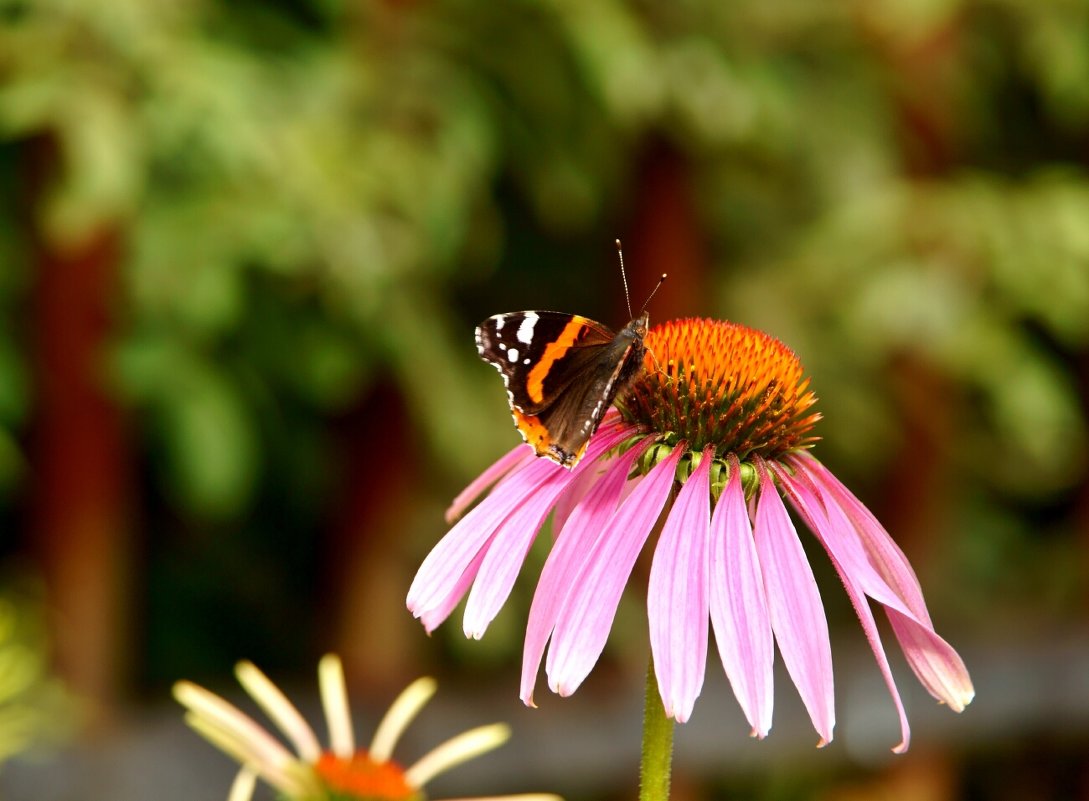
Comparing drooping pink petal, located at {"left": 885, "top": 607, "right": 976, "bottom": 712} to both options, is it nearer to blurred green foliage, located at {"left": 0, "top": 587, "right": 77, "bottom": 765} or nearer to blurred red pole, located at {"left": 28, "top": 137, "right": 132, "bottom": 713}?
blurred green foliage, located at {"left": 0, "top": 587, "right": 77, "bottom": 765}

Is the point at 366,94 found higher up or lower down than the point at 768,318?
higher up

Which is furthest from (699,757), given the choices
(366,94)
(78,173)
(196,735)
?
(78,173)

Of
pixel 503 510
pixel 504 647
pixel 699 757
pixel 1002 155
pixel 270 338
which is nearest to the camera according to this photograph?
pixel 503 510

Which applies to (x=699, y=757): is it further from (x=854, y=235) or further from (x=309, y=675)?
(x=854, y=235)

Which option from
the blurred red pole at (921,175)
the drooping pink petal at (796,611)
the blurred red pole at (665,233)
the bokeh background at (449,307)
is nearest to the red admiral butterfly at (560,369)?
the drooping pink petal at (796,611)

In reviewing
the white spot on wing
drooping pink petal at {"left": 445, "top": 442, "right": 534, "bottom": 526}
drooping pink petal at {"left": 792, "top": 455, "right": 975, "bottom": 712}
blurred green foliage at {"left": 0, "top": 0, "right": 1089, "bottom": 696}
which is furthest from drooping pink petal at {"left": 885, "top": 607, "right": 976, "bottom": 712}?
blurred green foliage at {"left": 0, "top": 0, "right": 1089, "bottom": 696}

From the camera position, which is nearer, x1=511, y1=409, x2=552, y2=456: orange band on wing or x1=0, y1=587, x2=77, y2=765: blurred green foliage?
x1=511, y1=409, x2=552, y2=456: orange band on wing

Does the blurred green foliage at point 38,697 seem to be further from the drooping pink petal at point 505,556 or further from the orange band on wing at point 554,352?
the drooping pink petal at point 505,556

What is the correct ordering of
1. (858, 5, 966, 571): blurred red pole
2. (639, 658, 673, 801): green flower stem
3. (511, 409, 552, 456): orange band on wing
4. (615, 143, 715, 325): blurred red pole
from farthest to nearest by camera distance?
(858, 5, 966, 571): blurred red pole → (615, 143, 715, 325): blurred red pole → (511, 409, 552, 456): orange band on wing → (639, 658, 673, 801): green flower stem
